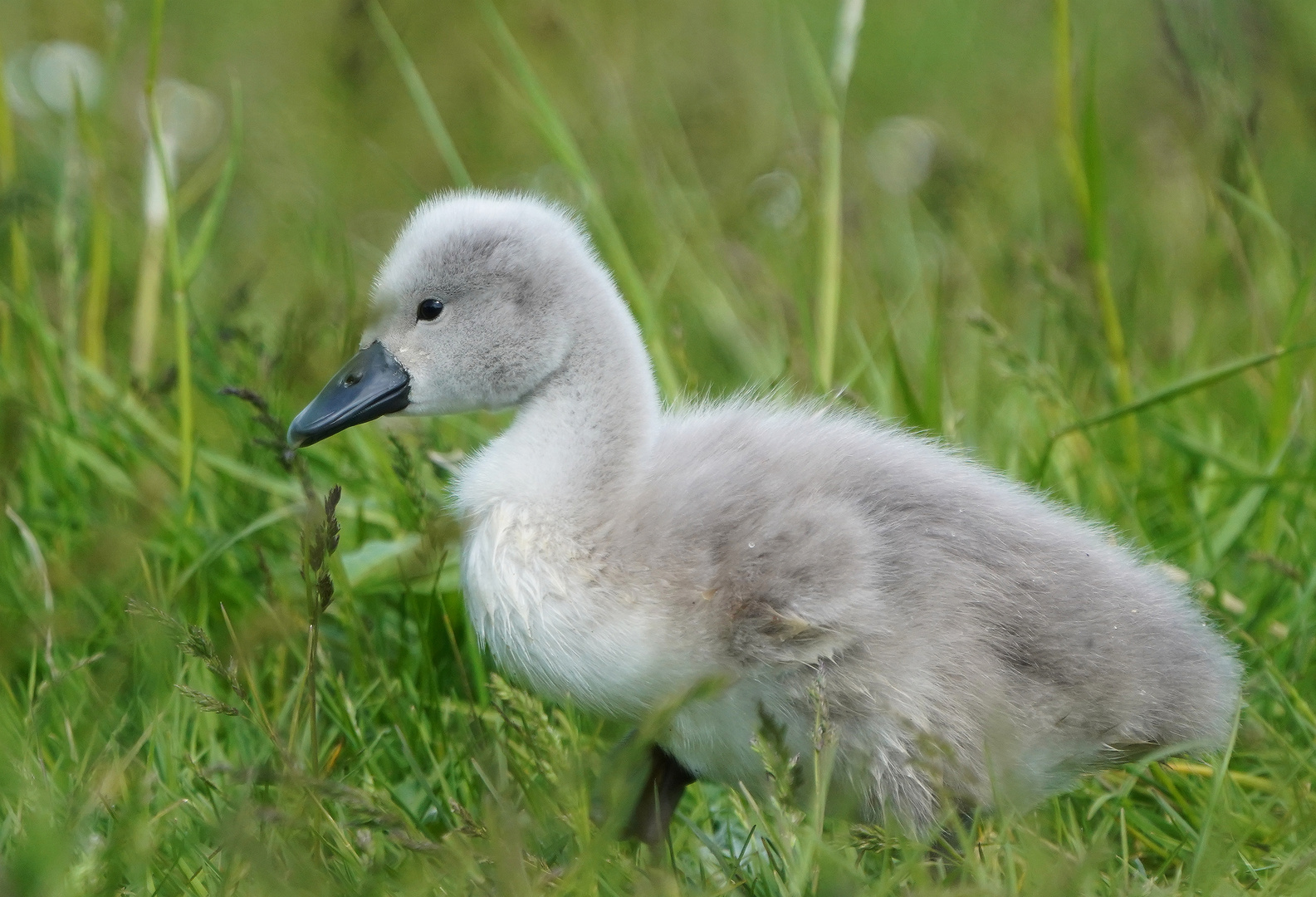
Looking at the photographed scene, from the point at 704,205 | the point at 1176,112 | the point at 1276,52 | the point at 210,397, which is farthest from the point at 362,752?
the point at 1176,112

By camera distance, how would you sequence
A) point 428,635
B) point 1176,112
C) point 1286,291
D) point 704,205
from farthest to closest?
point 1176,112, point 704,205, point 1286,291, point 428,635

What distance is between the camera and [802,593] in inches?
83.4

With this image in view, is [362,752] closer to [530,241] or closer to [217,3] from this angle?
[530,241]

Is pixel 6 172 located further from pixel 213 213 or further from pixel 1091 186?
pixel 1091 186

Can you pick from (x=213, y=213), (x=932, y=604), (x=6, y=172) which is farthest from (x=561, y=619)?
(x=6, y=172)

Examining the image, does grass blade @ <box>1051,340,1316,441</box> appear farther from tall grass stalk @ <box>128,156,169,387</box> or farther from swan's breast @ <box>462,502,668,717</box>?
tall grass stalk @ <box>128,156,169,387</box>

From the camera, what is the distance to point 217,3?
7.27m

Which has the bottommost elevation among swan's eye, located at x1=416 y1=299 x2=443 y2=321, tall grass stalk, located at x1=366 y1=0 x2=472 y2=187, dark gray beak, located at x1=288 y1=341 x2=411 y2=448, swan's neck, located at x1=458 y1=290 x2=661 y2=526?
swan's neck, located at x1=458 y1=290 x2=661 y2=526

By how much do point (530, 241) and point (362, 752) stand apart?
0.96 m

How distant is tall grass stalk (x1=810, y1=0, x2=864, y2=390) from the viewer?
3.39 meters

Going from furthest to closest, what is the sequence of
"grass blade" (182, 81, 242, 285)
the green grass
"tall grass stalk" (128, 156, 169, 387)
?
"tall grass stalk" (128, 156, 169, 387)
"grass blade" (182, 81, 242, 285)
the green grass

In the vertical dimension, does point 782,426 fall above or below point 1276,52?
above

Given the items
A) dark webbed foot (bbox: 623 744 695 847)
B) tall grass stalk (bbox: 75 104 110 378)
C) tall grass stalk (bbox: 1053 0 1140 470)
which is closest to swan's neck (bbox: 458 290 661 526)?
dark webbed foot (bbox: 623 744 695 847)

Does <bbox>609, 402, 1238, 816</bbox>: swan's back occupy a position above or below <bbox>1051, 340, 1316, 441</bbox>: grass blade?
above
